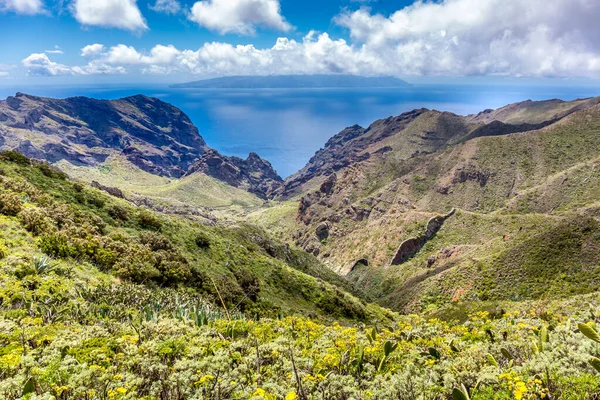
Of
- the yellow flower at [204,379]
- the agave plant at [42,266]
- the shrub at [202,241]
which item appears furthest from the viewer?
the shrub at [202,241]

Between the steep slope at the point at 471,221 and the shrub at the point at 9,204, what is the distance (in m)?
46.2

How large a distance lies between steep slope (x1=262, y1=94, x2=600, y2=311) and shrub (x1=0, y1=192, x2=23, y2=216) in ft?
152

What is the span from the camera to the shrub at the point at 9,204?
20359 millimetres

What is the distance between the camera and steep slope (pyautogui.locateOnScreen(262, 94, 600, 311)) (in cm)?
4222

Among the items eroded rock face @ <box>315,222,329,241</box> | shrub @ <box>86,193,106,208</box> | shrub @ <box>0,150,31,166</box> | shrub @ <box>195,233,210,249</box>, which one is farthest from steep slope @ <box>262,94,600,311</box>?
shrub @ <box>0,150,31,166</box>

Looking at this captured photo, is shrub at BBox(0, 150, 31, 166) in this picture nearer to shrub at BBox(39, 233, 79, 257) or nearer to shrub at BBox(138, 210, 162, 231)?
shrub at BBox(138, 210, 162, 231)

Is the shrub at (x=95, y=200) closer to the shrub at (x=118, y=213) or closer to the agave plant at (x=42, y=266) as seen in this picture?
the shrub at (x=118, y=213)

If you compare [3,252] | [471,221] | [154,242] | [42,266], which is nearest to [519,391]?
[42,266]

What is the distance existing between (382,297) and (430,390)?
198 feet

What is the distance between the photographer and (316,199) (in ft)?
498

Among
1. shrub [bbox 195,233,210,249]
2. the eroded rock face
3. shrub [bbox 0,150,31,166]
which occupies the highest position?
shrub [bbox 0,150,31,166]

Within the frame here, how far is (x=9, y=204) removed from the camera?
20.7 meters

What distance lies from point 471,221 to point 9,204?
2955 inches

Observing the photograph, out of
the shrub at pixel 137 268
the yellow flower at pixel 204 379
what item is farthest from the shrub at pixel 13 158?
the yellow flower at pixel 204 379
